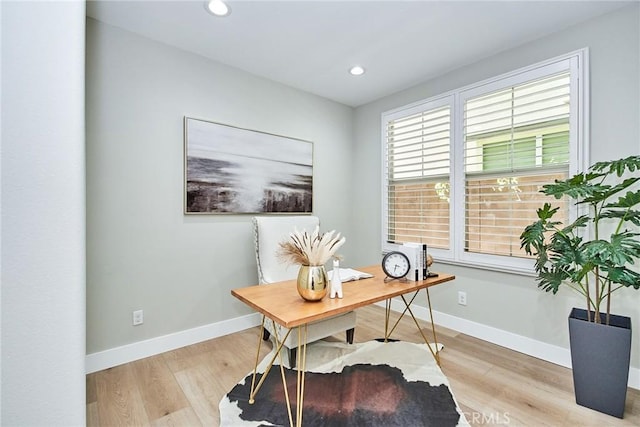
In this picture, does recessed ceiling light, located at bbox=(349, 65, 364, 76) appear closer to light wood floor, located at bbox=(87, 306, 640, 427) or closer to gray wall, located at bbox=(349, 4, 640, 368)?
gray wall, located at bbox=(349, 4, 640, 368)

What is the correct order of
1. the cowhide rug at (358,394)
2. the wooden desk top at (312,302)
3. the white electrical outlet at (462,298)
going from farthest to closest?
1. the white electrical outlet at (462,298)
2. the cowhide rug at (358,394)
3. the wooden desk top at (312,302)

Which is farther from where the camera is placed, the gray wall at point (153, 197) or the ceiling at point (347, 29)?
the gray wall at point (153, 197)

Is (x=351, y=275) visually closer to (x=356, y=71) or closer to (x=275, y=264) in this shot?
(x=275, y=264)

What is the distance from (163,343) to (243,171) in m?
1.63

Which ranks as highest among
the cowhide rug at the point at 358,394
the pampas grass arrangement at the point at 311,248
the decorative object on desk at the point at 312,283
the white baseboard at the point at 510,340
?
the pampas grass arrangement at the point at 311,248

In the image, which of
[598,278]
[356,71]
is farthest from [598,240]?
[356,71]

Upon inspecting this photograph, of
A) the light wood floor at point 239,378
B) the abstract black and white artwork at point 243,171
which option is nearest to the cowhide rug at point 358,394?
the light wood floor at point 239,378

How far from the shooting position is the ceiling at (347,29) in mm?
2039

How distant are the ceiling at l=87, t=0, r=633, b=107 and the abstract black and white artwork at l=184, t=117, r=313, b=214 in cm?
68

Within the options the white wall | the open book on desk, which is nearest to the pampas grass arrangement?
the open book on desk

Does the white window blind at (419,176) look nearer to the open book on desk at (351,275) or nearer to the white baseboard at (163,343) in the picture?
the open book on desk at (351,275)

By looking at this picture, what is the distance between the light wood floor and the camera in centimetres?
169

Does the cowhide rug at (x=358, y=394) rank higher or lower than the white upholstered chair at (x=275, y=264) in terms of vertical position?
lower

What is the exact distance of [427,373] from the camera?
209 centimetres
